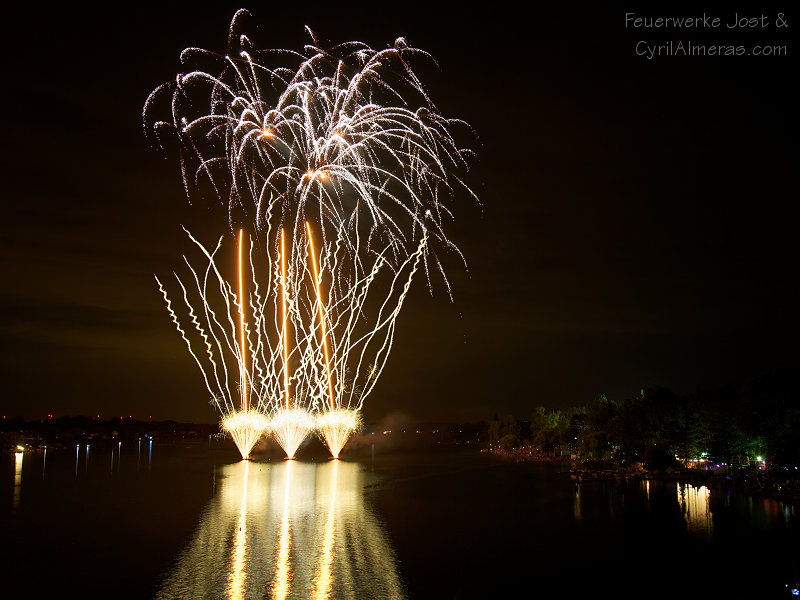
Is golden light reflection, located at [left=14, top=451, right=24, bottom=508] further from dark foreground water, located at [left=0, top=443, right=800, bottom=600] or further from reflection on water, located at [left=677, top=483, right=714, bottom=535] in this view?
reflection on water, located at [left=677, top=483, right=714, bottom=535]

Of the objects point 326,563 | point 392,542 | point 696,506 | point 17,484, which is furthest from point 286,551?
point 17,484

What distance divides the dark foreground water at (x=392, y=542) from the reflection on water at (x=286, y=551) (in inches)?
3.3

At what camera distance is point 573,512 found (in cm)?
3581

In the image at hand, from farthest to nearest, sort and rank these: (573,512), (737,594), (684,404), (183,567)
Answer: (684,404) → (573,512) → (183,567) → (737,594)

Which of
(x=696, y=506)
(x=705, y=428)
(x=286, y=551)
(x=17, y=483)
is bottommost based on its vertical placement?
(x=17, y=483)

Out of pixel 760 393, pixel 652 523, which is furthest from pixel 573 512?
pixel 760 393

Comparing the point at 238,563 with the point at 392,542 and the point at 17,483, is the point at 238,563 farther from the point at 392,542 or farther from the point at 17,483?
the point at 17,483

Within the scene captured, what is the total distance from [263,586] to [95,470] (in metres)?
54.0

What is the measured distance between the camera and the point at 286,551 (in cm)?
2478

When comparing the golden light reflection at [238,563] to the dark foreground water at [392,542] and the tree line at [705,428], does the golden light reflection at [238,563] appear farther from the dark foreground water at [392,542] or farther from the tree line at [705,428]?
the tree line at [705,428]

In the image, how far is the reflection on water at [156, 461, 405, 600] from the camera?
2009 cm

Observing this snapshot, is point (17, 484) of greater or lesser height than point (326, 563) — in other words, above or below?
below

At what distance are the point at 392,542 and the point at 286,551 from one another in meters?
4.37

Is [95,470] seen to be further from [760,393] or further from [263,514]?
[760,393]
